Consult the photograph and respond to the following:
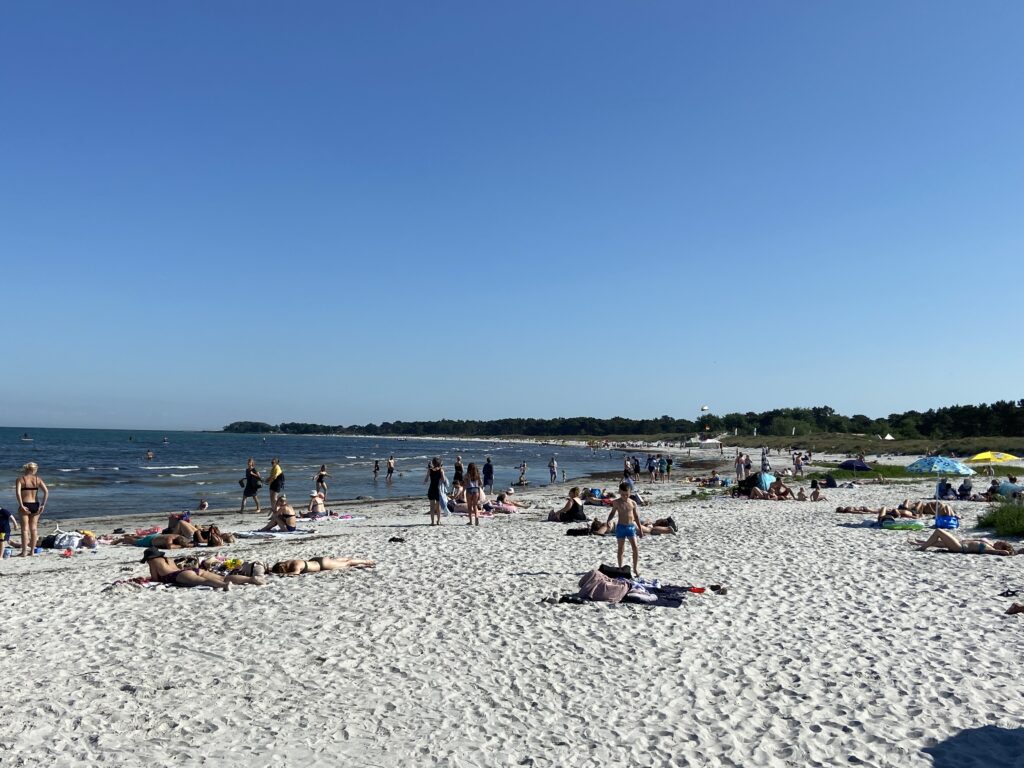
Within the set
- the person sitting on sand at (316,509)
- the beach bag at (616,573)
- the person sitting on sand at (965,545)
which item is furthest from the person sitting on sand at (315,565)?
the person sitting on sand at (965,545)

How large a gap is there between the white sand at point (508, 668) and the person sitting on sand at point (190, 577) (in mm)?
359

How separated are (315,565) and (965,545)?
10.7 m

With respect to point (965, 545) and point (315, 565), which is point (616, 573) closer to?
point (315, 565)

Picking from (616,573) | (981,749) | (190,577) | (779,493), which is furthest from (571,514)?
(981,749)

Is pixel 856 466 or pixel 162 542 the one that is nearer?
pixel 162 542

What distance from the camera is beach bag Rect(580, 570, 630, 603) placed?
9031 mm

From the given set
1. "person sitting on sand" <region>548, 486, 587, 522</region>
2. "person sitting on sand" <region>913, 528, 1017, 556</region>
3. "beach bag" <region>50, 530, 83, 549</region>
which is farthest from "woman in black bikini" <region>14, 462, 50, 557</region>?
"person sitting on sand" <region>913, 528, 1017, 556</region>

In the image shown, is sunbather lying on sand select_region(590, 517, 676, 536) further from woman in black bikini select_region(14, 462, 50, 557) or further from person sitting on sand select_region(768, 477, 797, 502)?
woman in black bikini select_region(14, 462, 50, 557)

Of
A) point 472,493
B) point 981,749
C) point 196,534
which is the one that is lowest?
point 196,534

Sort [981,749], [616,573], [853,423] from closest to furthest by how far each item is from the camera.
Answer: [981,749] < [616,573] < [853,423]

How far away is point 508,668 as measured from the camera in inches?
265

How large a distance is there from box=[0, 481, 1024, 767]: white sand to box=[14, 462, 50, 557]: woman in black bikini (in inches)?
90.8

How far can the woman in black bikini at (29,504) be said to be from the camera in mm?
13391

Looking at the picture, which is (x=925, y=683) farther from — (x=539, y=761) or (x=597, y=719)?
(x=539, y=761)
